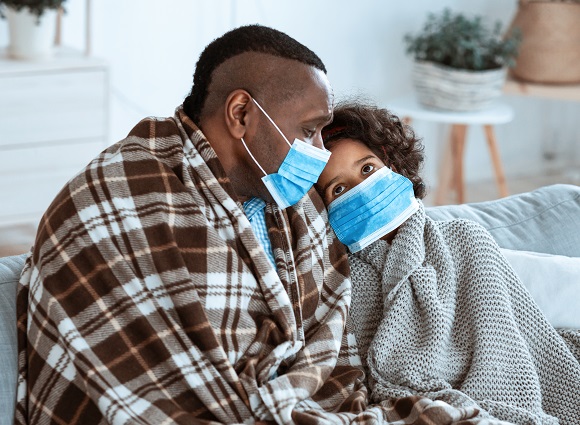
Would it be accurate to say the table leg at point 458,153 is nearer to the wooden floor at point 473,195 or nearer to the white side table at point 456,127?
the white side table at point 456,127

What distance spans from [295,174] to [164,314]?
1.17 ft

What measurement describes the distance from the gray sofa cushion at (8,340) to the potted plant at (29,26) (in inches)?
74.1

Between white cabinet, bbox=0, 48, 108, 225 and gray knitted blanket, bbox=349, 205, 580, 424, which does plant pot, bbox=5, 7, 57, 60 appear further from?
gray knitted blanket, bbox=349, 205, 580, 424

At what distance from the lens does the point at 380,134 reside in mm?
1897

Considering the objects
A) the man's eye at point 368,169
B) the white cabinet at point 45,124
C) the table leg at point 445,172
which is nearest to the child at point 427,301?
the man's eye at point 368,169

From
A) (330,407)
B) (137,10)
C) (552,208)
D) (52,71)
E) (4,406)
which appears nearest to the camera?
(4,406)

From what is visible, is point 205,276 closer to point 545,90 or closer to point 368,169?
point 368,169

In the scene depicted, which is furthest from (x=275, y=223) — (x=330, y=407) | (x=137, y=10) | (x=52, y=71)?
(x=137, y=10)

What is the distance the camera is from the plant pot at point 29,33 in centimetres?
334

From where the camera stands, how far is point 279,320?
62.5 inches

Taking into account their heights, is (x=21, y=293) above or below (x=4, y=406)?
above

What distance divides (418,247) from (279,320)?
0.37m

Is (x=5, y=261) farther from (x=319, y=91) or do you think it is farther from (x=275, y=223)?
(x=319, y=91)

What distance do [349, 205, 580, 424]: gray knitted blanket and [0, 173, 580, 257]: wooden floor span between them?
6.90 ft
